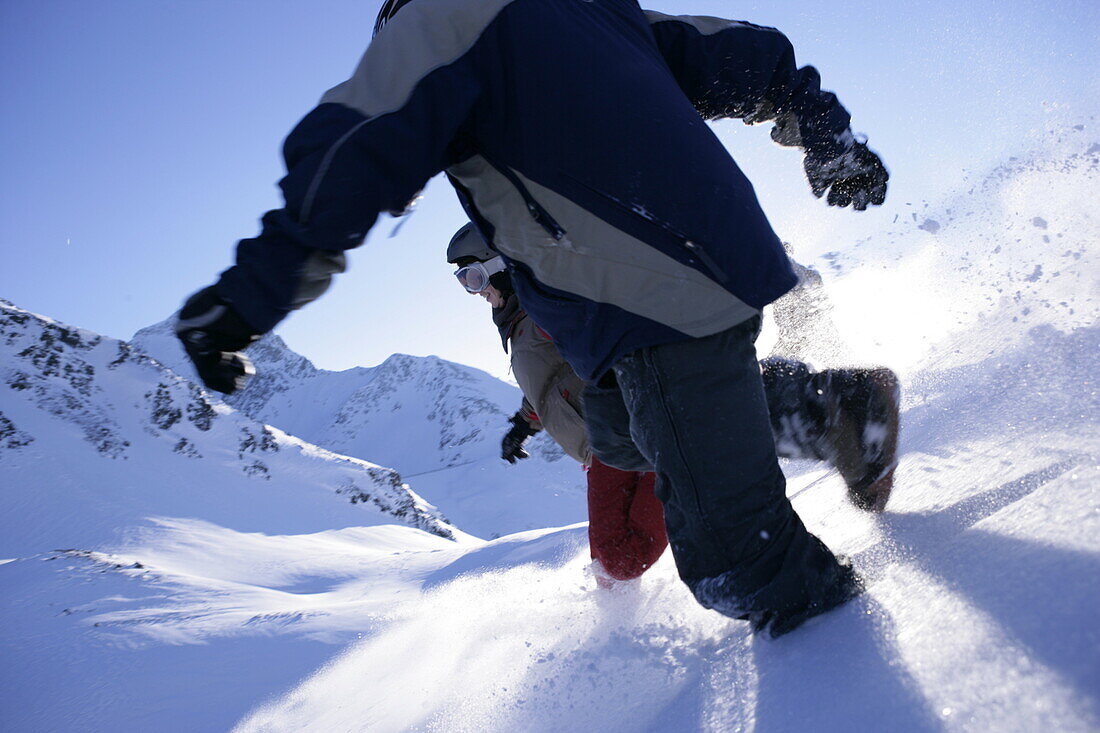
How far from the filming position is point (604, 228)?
1.01 meters

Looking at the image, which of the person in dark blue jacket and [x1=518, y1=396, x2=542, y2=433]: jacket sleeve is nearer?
the person in dark blue jacket

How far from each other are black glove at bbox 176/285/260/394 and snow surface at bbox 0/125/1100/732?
2.60 ft

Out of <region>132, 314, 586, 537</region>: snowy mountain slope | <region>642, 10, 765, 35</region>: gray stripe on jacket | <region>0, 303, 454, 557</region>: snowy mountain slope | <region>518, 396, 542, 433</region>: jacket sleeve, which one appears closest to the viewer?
<region>642, 10, 765, 35</region>: gray stripe on jacket

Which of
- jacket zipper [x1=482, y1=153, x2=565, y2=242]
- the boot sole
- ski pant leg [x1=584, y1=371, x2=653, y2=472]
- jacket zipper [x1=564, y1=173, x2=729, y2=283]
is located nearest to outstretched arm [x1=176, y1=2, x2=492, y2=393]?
jacket zipper [x1=482, y1=153, x2=565, y2=242]

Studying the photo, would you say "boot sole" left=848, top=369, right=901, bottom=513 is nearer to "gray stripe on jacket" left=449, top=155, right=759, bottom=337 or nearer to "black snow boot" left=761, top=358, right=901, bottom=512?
"black snow boot" left=761, top=358, right=901, bottom=512

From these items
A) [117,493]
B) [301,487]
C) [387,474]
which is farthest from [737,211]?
[387,474]

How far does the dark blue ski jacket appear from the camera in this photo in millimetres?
965

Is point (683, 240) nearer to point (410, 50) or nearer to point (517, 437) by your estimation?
point (410, 50)

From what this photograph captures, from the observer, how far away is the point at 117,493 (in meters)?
16.9

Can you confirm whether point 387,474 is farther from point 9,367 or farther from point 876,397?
point 876,397

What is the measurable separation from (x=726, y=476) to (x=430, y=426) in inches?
3644

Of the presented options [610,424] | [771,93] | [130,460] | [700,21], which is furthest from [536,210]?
[130,460]

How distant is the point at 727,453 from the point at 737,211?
395 millimetres

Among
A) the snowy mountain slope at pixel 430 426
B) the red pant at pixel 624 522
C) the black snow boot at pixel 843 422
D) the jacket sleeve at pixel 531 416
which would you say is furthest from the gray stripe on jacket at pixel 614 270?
the snowy mountain slope at pixel 430 426
